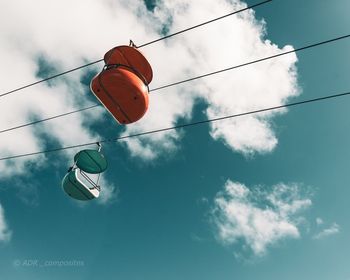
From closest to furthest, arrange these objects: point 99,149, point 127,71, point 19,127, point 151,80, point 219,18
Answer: point 219,18, point 127,71, point 151,80, point 19,127, point 99,149

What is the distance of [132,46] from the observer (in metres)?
6.03

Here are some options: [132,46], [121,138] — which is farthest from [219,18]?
[121,138]

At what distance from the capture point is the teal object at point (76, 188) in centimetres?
820

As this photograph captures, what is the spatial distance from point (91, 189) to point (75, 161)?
0.90 meters

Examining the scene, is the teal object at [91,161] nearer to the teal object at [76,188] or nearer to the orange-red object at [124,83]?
the teal object at [76,188]

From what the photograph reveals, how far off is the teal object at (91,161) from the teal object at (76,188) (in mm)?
232

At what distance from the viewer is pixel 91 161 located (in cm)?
810

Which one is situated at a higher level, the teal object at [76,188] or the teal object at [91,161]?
the teal object at [91,161]

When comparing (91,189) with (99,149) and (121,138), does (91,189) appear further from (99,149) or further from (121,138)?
(121,138)

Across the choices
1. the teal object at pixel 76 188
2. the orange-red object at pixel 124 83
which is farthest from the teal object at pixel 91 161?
the orange-red object at pixel 124 83

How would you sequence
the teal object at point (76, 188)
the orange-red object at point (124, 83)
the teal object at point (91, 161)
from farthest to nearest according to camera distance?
the teal object at point (76, 188) < the teal object at point (91, 161) < the orange-red object at point (124, 83)

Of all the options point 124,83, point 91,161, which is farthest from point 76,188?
point 124,83

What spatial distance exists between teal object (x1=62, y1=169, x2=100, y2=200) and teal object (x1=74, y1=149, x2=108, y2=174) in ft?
0.76

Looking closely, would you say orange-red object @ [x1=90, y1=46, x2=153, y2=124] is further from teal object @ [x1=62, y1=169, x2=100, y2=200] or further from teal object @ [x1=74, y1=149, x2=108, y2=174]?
teal object @ [x1=62, y1=169, x2=100, y2=200]
